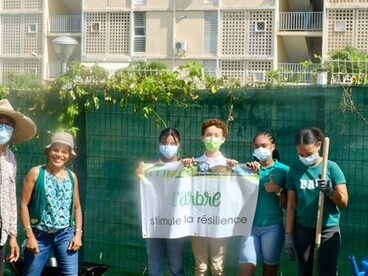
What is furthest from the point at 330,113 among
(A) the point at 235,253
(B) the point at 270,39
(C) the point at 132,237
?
(B) the point at 270,39

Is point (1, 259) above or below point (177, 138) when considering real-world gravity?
below

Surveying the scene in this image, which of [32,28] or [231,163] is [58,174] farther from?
[32,28]

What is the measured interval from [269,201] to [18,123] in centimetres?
210

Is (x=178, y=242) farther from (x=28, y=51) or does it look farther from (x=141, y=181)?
(x=28, y=51)

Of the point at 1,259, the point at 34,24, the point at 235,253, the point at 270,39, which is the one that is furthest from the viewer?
the point at 34,24

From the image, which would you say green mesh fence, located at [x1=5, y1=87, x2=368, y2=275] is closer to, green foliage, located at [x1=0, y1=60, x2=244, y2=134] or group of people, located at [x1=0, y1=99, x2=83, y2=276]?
green foliage, located at [x1=0, y1=60, x2=244, y2=134]

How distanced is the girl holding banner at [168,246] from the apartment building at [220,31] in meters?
30.0

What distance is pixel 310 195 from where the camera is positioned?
6727mm

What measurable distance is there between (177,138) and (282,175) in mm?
966

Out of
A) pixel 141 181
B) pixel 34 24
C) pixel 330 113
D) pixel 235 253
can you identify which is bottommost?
pixel 235 253

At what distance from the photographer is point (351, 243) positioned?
762 centimetres

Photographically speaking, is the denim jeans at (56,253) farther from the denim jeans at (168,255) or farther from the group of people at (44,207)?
the denim jeans at (168,255)

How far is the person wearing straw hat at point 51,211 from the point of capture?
701 centimetres

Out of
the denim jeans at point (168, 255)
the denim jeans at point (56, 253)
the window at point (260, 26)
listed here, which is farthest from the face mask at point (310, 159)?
the window at point (260, 26)
